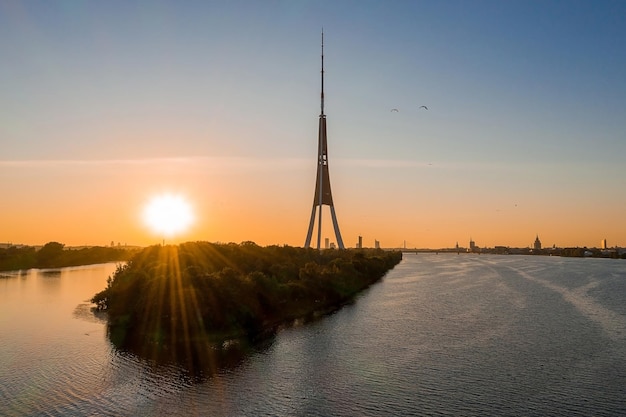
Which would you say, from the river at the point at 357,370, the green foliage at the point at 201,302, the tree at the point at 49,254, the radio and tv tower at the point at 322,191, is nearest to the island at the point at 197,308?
the green foliage at the point at 201,302

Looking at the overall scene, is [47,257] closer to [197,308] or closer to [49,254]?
[49,254]

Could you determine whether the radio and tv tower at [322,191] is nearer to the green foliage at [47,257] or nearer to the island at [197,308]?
the green foliage at [47,257]

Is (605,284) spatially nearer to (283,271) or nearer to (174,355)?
(283,271)

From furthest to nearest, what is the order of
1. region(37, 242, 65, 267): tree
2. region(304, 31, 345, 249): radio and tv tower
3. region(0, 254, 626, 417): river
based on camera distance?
region(37, 242, 65, 267): tree, region(304, 31, 345, 249): radio and tv tower, region(0, 254, 626, 417): river

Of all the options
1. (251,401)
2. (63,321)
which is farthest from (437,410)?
(63,321)

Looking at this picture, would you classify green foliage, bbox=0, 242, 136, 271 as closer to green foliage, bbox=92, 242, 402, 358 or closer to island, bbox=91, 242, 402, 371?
green foliage, bbox=92, 242, 402, 358

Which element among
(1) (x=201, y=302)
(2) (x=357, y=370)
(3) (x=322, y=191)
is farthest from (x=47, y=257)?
(2) (x=357, y=370)

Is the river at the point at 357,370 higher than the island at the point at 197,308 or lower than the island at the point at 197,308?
lower

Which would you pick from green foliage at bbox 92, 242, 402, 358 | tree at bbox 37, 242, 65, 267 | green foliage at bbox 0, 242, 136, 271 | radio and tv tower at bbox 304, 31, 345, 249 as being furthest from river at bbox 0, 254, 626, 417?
tree at bbox 37, 242, 65, 267
